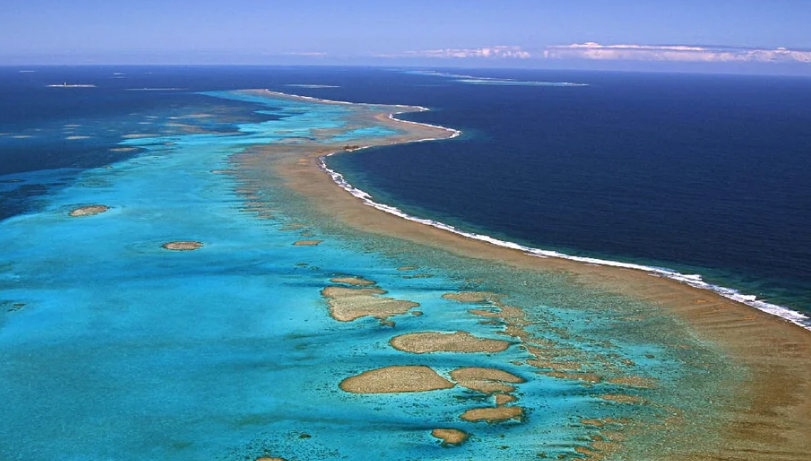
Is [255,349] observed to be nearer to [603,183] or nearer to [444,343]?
[444,343]

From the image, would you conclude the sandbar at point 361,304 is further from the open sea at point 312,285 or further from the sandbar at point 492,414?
the sandbar at point 492,414

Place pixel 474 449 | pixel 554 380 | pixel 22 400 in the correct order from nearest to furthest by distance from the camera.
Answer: pixel 474 449, pixel 22 400, pixel 554 380

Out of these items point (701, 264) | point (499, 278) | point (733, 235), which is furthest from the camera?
point (733, 235)

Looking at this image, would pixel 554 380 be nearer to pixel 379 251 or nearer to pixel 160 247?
pixel 379 251

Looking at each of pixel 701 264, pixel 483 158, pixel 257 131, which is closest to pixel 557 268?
pixel 701 264

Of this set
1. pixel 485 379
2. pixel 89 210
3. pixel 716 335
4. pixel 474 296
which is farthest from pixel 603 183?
pixel 89 210

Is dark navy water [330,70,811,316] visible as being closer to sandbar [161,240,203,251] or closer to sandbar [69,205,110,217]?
sandbar [161,240,203,251]
